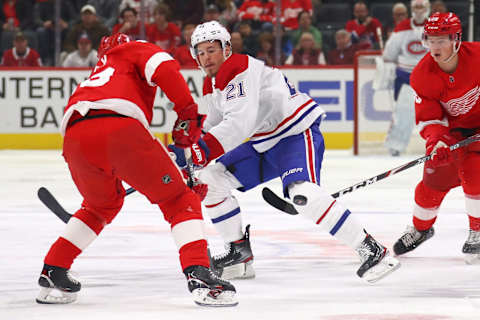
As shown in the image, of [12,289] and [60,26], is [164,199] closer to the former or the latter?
[12,289]

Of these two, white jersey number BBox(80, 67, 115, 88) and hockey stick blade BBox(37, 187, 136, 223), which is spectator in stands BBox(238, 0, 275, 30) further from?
white jersey number BBox(80, 67, 115, 88)

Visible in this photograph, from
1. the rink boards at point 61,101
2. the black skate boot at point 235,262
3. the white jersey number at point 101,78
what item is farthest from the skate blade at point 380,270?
the rink boards at point 61,101

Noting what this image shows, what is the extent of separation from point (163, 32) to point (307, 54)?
1264mm

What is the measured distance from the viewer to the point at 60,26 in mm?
8859

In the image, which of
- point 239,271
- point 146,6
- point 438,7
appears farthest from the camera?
point 146,6

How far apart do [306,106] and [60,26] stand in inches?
227

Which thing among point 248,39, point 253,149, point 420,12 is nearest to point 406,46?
point 420,12

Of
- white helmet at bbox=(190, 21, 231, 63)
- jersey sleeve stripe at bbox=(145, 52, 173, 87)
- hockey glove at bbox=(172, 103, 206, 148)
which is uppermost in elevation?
white helmet at bbox=(190, 21, 231, 63)

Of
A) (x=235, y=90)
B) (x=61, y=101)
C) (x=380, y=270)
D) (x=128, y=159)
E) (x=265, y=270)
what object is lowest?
(x=61, y=101)

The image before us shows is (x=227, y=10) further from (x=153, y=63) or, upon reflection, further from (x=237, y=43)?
(x=153, y=63)

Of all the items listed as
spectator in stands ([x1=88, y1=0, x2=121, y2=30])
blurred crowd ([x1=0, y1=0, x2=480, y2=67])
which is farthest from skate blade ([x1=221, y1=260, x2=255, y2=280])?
spectator in stands ([x1=88, y1=0, x2=121, y2=30])

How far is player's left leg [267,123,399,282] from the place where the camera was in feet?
10.6

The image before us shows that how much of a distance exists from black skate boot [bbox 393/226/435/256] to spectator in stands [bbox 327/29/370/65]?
499cm

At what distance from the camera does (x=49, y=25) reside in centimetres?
895
